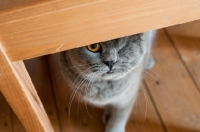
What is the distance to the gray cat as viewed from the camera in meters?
0.75

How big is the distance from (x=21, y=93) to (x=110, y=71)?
261 mm

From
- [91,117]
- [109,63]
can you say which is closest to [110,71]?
[109,63]

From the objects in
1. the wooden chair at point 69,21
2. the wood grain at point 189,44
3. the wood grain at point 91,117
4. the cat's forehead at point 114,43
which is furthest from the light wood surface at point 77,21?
the wood grain at point 189,44

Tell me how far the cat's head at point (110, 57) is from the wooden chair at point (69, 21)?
0.22m

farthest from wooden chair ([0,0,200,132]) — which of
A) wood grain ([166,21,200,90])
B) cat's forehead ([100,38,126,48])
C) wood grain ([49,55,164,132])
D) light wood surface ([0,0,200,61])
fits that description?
wood grain ([166,21,200,90])

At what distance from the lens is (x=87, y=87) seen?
0.91m

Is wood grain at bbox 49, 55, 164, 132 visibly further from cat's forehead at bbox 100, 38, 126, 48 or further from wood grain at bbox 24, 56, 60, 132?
cat's forehead at bbox 100, 38, 126, 48

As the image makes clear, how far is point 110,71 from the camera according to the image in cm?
77

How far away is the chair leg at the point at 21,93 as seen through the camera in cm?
54

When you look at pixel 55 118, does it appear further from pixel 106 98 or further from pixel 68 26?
pixel 68 26

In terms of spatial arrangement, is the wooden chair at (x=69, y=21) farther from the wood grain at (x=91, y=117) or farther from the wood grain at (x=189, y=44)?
the wood grain at (x=189, y=44)

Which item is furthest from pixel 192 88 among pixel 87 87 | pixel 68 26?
pixel 68 26

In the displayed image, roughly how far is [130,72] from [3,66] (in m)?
0.45

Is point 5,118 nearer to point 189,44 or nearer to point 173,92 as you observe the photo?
point 173,92
